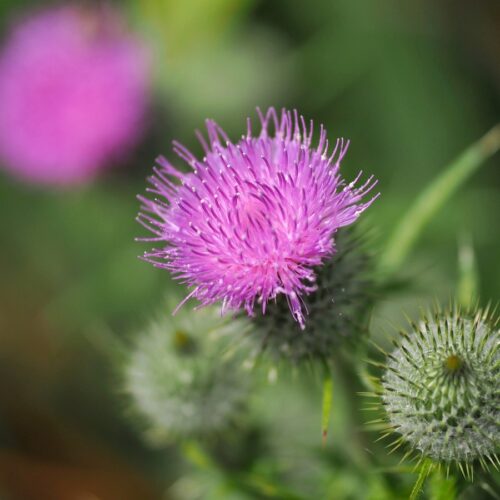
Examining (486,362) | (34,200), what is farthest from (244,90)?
(486,362)

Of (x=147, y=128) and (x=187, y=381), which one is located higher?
(x=147, y=128)

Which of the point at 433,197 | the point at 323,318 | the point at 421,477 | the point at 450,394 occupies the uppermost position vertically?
the point at 433,197

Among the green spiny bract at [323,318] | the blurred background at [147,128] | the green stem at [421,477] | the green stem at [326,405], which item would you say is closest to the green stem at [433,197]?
the green spiny bract at [323,318]

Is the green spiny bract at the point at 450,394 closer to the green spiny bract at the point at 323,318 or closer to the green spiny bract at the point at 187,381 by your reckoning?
the green spiny bract at the point at 323,318

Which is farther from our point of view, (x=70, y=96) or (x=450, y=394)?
(x=70, y=96)

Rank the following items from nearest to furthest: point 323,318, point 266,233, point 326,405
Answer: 1. point 326,405
2. point 266,233
3. point 323,318

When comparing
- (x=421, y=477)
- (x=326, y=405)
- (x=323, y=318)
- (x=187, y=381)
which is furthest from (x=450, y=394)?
(x=187, y=381)

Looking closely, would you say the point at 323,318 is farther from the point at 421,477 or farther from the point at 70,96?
the point at 70,96

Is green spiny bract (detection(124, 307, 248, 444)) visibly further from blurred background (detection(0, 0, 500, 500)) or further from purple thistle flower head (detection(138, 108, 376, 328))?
blurred background (detection(0, 0, 500, 500))
